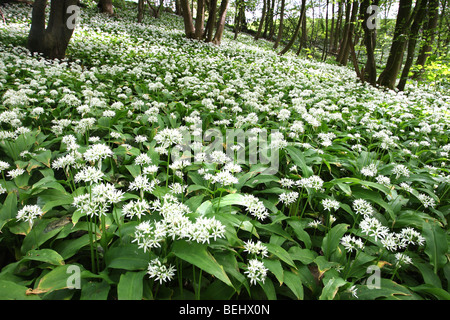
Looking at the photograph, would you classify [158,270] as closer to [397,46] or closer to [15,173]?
[15,173]

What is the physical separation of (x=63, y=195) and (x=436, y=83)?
45.2ft

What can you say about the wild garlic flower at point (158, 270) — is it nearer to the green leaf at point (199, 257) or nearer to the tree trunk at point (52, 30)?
the green leaf at point (199, 257)

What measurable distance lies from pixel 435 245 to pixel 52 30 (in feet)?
33.8

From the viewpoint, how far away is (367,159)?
342cm

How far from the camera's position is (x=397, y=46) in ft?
29.8

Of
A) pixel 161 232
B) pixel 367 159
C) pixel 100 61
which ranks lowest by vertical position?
pixel 161 232

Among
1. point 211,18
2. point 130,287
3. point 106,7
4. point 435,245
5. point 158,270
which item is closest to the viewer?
point 130,287

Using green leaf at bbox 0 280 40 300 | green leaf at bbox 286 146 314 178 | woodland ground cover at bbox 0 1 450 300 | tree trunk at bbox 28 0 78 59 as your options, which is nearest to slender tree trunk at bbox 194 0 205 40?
tree trunk at bbox 28 0 78 59

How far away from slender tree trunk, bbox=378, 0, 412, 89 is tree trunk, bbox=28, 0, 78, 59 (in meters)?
10.6

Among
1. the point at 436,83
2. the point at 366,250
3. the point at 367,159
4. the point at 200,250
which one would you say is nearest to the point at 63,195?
the point at 200,250

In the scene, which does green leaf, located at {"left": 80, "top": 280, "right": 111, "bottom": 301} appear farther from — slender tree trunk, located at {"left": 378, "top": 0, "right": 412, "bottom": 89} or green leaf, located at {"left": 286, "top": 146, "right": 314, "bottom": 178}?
slender tree trunk, located at {"left": 378, "top": 0, "right": 412, "bottom": 89}

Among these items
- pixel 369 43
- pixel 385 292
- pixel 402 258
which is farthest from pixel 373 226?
pixel 369 43

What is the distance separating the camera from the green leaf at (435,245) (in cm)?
201
